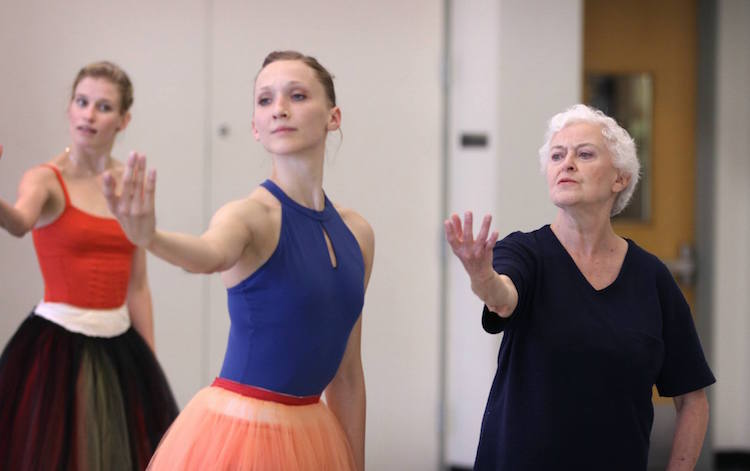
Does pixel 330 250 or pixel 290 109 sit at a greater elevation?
pixel 290 109

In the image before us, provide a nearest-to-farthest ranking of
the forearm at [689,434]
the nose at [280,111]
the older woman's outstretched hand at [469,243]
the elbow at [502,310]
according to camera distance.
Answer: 1. the older woman's outstretched hand at [469,243]
2. the elbow at [502,310]
3. the nose at [280,111]
4. the forearm at [689,434]

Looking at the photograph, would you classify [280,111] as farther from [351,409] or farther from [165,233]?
[351,409]

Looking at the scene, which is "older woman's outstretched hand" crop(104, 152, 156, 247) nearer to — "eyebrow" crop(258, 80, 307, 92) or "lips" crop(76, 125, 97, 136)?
"eyebrow" crop(258, 80, 307, 92)

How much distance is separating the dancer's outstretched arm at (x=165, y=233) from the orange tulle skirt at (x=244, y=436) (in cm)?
28

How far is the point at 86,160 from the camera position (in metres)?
2.66

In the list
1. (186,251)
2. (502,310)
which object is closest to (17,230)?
(186,251)

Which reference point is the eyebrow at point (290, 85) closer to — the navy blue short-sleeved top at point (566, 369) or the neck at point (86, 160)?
the navy blue short-sleeved top at point (566, 369)

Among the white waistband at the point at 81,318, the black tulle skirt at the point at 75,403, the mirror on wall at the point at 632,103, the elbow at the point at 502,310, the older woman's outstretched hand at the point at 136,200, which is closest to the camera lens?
the older woman's outstretched hand at the point at 136,200

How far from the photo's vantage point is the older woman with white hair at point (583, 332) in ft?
5.54

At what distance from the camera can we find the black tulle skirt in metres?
2.46

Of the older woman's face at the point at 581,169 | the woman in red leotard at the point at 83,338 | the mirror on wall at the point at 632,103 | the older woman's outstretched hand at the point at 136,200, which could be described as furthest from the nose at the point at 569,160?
the mirror on wall at the point at 632,103

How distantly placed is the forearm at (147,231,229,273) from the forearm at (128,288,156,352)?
1.31 metres

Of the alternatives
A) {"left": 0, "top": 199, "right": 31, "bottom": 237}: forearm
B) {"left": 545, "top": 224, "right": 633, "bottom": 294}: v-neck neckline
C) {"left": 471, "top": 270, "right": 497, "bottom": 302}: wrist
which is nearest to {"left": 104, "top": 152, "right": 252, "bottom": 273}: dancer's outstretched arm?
{"left": 471, "top": 270, "right": 497, "bottom": 302}: wrist

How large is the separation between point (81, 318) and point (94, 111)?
0.58m
